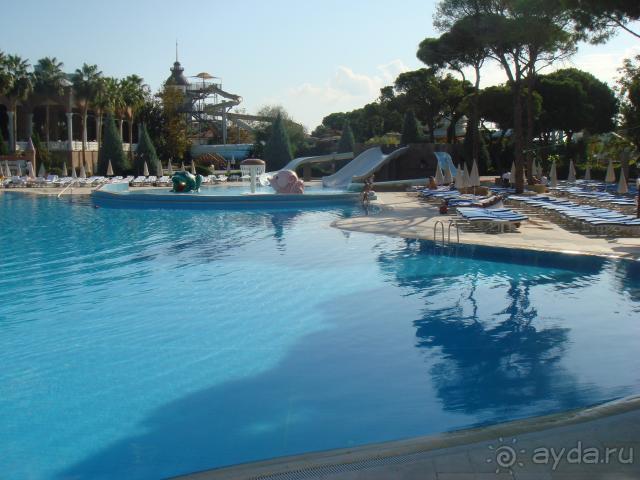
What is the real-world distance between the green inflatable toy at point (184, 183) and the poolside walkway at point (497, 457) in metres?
25.5

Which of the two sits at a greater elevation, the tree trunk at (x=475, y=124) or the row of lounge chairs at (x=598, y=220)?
the tree trunk at (x=475, y=124)

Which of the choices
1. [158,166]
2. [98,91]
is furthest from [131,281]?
[98,91]

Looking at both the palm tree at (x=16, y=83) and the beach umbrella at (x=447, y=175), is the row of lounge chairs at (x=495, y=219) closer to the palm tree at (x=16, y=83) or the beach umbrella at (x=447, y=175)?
the beach umbrella at (x=447, y=175)

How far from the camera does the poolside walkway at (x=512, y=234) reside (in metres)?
12.8

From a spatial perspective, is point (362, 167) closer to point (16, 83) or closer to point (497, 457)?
point (16, 83)

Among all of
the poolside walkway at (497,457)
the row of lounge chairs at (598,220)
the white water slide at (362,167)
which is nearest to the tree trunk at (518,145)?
the row of lounge chairs at (598,220)

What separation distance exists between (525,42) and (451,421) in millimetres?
24468

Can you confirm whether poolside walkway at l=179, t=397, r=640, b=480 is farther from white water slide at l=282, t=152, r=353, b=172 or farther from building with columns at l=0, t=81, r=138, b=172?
building with columns at l=0, t=81, r=138, b=172

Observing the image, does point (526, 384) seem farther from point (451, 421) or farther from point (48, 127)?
point (48, 127)

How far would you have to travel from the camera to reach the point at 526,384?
252 inches

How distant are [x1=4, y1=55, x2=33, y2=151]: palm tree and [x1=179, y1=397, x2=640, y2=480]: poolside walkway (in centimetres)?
4517

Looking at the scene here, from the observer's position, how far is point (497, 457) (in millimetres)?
4137

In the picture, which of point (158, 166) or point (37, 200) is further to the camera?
point (158, 166)

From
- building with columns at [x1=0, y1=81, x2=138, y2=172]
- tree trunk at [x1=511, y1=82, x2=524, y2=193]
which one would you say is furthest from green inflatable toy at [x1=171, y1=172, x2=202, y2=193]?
building with columns at [x1=0, y1=81, x2=138, y2=172]
